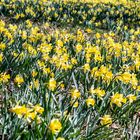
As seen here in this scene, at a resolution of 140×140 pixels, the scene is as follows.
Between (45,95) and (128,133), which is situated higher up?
(45,95)

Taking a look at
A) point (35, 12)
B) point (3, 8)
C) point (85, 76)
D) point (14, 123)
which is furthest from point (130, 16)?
point (14, 123)

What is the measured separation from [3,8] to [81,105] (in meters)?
7.20

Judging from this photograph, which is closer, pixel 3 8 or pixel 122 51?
pixel 122 51

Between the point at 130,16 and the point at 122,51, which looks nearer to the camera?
the point at 122,51

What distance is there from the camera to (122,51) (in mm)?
6508

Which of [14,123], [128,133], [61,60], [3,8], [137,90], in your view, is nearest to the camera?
[14,123]

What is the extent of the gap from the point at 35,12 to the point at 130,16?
3.92 metres

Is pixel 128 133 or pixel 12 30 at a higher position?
pixel 12 30

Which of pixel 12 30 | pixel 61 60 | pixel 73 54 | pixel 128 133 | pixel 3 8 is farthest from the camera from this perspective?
pixel 3 8

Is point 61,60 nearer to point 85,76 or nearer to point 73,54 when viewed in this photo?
point 85,76

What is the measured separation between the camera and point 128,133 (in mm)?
3926

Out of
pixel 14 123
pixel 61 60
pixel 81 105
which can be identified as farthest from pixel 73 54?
pixel 14 123

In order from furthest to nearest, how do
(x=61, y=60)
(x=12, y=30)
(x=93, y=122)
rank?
(x=12, y=30)
(x=61, y=60)
(x=93, y=122)

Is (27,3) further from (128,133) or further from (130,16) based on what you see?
(128,133)
